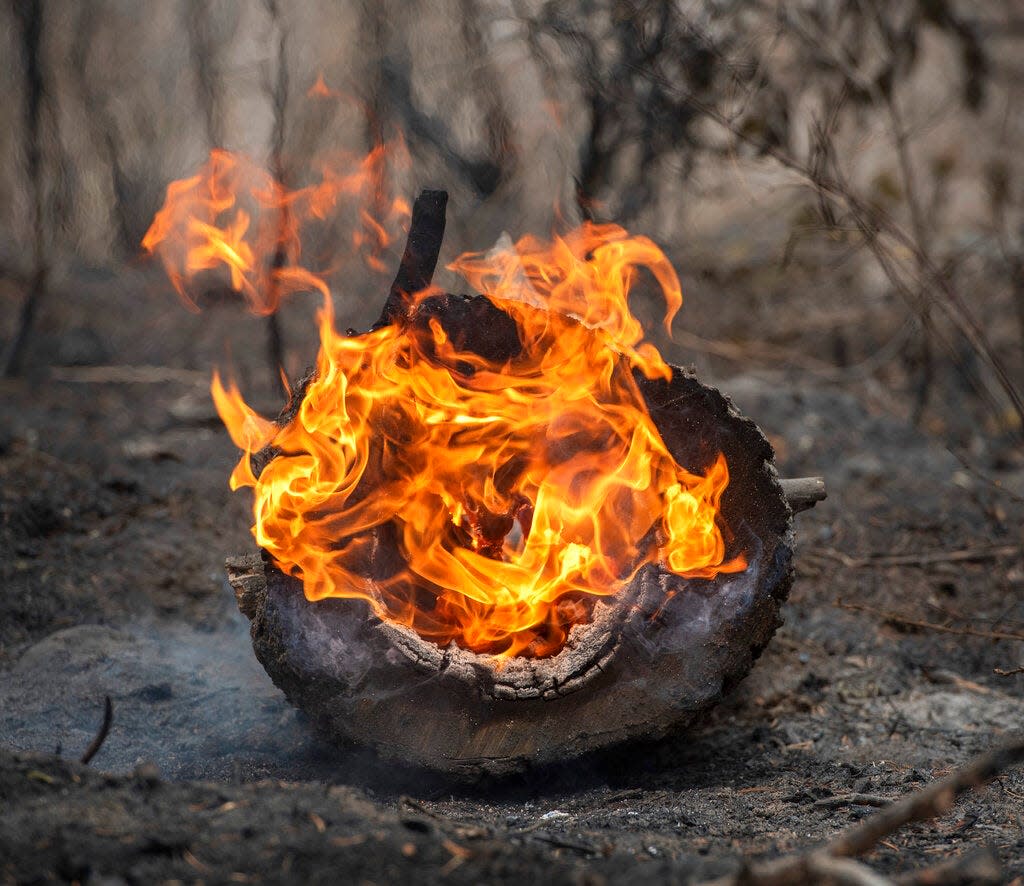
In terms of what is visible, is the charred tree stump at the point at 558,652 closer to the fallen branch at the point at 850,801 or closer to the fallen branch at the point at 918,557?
the fallen branch at the point at 850,801

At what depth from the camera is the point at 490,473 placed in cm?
358

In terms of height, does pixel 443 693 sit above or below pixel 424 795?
above

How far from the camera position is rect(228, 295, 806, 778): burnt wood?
Result: 10.7 feet

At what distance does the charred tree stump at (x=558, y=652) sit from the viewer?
3254 millimetres

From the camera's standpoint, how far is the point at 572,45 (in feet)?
22.1

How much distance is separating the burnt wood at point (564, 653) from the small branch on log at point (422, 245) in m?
0.14

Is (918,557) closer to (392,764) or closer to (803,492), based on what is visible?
(803,492)

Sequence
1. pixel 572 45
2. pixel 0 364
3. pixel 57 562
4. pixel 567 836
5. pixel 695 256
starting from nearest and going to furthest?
1. pixel 567 836
2. pixel 57 562
3. pixel 572 45
4. pixel 0 364
5. pixel 695 256

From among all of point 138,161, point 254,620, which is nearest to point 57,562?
point 254,620

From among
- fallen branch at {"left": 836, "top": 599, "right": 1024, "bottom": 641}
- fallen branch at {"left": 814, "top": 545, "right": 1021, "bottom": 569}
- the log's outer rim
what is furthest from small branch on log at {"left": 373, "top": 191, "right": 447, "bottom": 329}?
fallen branch at {"left": 814, "top": 545, "right": 1021, "bottom": 569}

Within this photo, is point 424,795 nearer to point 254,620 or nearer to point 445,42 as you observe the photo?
point 254,620

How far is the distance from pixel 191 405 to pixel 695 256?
443 cm

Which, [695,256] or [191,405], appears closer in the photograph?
[191,405]

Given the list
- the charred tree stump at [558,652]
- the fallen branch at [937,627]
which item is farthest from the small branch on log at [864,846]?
the fallen branch at [937,627]
